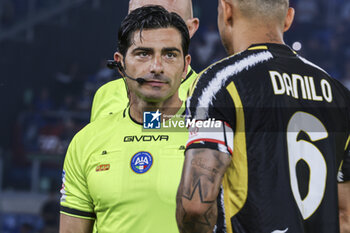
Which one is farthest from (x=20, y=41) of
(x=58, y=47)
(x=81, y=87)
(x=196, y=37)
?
(x=196, y=37)

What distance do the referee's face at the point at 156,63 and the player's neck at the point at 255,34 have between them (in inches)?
20.3

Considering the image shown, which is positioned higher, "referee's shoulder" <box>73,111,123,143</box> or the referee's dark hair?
the referee's dark hair

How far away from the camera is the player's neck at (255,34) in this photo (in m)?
2.24

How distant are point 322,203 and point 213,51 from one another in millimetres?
10390

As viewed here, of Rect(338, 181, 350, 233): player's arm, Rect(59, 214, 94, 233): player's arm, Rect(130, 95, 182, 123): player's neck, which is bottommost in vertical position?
Rect(59, 214, 94, 233): player's arm

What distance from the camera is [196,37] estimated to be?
12734 millimetres

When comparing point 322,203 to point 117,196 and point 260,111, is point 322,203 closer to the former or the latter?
point 260,111

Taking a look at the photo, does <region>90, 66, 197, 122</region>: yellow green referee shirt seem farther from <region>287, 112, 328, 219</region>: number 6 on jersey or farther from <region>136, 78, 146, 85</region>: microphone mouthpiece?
<region>287, 112, 328, 219</region>: number 6 on jersey

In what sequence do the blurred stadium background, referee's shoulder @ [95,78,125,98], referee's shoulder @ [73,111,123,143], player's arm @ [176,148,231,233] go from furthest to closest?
the blurred stadium background
referee's shoulder @ [95,78,125,98]
referee's shoulder @ [73,111,123,143]
player's arm @ [176,148,231,233]

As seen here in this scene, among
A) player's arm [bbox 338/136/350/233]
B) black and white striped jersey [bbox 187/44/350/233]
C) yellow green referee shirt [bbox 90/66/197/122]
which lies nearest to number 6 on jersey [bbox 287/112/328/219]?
black and white striped jersey [bbox 187/44/350/233]

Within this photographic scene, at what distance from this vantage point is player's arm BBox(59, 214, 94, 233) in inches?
108

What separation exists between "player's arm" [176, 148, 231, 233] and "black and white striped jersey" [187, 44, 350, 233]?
1.6 inches

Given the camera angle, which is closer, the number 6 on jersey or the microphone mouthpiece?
the number 6 on jersey

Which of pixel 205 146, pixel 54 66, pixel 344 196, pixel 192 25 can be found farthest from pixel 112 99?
pixel 54 66
